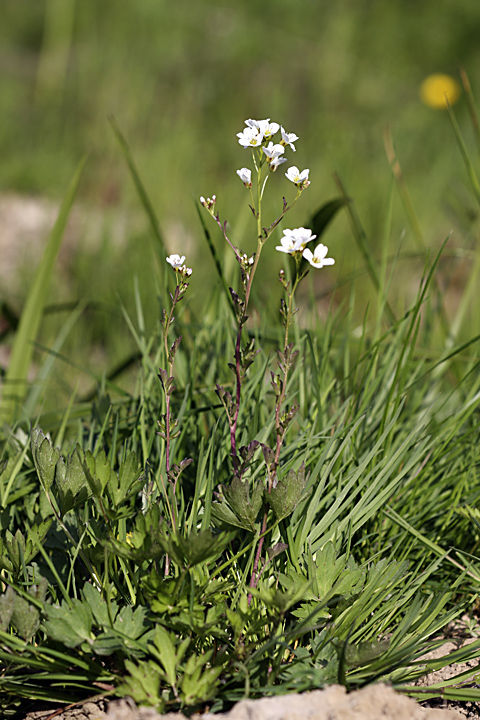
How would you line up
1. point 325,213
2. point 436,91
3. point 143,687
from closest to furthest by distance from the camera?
point 143,687, point 325,213, point 436,91

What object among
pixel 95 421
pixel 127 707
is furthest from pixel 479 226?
pixel 127 707

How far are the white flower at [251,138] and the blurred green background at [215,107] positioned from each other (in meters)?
1.68

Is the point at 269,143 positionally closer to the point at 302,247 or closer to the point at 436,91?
the point at 302,247

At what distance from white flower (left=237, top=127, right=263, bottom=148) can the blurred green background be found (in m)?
1.68

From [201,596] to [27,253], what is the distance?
2560 millimetres

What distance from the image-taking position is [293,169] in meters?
1.05

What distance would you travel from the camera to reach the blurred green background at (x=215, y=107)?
3.53m

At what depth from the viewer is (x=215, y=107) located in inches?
194

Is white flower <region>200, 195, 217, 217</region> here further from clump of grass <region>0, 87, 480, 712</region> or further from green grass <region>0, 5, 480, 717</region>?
green grass <region>0, 5, 480, 717</region>

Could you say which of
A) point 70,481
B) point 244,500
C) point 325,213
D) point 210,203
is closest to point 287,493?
point 244,500

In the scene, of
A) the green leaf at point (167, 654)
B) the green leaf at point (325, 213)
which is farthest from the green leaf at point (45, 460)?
the green leaf at point (325, 213)

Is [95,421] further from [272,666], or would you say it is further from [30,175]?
[30,175]

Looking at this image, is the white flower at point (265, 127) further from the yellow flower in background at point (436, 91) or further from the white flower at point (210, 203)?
the yellow flower in background at point (436, 91)

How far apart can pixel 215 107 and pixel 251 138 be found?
427cm
